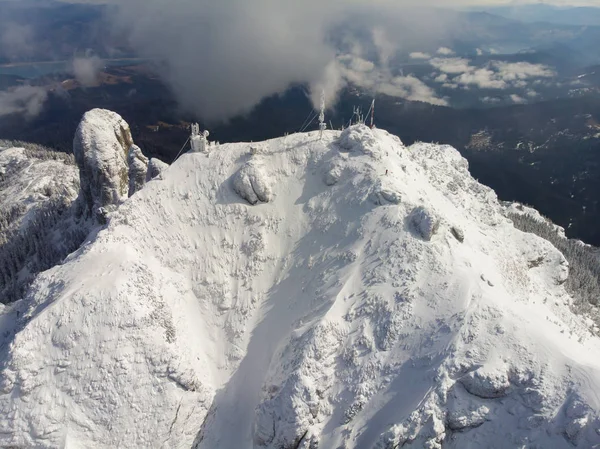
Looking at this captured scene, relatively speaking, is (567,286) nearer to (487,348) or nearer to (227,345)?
(487,348)

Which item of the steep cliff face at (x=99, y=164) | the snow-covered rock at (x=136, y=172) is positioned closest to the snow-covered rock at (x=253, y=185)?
the steep cliff face at (x=99, y=164)

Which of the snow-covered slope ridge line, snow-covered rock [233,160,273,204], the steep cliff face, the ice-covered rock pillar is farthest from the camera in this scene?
the steep cliff face

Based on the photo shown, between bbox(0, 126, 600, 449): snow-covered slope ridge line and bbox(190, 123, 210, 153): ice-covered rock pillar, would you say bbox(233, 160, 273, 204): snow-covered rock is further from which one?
bbox(190, 123, 210, 153): ice-covered rock pillar

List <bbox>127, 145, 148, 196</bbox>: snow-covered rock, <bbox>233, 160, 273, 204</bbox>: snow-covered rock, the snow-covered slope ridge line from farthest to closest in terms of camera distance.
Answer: <bbox>127, 145, 148, 196</bbox>: snow-covered rock → <bbox>233, 160, 273, 204</bbox>: snow-covered rock → the snow-covered slope ridge line

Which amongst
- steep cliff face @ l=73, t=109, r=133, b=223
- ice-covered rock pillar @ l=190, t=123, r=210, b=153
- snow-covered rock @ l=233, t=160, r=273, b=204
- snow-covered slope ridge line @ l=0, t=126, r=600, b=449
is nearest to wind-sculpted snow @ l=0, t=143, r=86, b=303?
steep cliff face @ l=73, t=109, r=133, b=223

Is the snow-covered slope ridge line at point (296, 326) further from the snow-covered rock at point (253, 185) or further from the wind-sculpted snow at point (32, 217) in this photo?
the wind-sculpted snow at point (32, 217)

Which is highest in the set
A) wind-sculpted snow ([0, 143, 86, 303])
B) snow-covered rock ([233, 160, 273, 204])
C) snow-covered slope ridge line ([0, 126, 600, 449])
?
snow-covered rock ([233, 160, 273, 204])

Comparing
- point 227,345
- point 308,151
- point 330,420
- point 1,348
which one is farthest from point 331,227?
point 1,348
